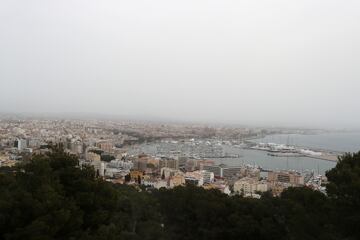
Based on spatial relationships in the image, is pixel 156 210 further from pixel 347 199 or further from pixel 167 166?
pixel 167 166

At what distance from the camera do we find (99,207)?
14.4 ft

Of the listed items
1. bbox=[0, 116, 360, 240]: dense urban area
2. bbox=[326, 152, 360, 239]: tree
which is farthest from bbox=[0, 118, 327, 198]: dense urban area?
bbox=[326, 152, 360, 239]: tree

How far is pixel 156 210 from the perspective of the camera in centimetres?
734

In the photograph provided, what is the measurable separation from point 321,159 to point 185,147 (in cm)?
1537

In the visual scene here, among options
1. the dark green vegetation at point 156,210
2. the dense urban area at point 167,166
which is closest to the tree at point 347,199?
the dark green vegetation at point 156,210

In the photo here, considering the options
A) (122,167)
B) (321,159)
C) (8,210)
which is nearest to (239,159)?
(321,159)

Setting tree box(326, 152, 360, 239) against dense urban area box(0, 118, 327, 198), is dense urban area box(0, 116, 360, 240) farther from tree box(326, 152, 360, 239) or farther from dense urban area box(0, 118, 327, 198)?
dense urban area box(0, 118, 327, 198)

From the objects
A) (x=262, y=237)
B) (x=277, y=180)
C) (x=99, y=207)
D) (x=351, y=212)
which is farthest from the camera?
(x=277, y=180)

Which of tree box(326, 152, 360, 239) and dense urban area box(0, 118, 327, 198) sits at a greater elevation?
tree box(326, 152, 360, 239)

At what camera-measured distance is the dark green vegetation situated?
3.73 metres

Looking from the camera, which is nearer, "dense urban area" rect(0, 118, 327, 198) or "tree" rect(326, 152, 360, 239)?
"tree" rect(326, 152, 360, 239)

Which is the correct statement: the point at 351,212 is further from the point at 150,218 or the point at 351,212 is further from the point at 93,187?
the point at 150,218

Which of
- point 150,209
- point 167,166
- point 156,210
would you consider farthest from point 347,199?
point 167,166

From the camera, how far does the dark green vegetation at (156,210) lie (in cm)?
373
